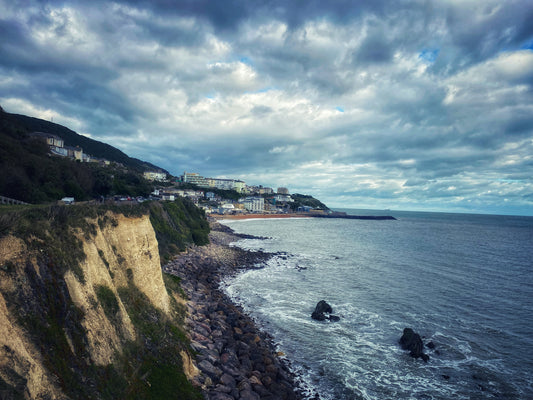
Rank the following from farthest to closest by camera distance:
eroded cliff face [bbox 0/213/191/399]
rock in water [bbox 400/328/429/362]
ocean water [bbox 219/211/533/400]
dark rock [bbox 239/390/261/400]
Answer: rock in water [bbox 400/328/429/362], ocean water [bbox 219/211/533/400], dark rock [bbox 239/390/261/400], eroded cliff face [bbox 0/213/191/399]

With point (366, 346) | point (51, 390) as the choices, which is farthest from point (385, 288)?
point (51, 390)

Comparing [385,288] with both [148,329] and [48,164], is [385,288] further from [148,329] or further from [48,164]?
[48,164]

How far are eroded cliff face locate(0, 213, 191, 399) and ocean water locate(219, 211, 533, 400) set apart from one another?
10.2 m

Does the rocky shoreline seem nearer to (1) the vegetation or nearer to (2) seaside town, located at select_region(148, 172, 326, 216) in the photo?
(1) the vegetation

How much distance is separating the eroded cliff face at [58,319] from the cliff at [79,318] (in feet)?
0.08

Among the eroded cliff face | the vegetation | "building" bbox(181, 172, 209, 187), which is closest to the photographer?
the eroded cliff face

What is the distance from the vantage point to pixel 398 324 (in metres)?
21.9

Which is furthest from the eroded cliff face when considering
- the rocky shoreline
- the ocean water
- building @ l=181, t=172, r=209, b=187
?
building @ l=181, t=172, r=209, b=187

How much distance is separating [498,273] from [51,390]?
4885 centimetres

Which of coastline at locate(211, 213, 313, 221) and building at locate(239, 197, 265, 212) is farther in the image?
building at locate(239, 197, 265, 212)

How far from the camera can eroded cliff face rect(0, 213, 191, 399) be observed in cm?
708

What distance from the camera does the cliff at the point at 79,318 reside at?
7383 millimetres

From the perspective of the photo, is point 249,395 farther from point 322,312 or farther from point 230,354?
point 322,312

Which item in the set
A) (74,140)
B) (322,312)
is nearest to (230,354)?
(322,312)
